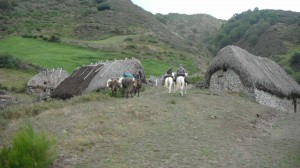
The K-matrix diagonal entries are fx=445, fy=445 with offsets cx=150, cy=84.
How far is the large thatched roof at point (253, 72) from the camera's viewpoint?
29.4 metres

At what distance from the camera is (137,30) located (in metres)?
73.8

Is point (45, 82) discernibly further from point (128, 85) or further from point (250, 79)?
point (250, 79)

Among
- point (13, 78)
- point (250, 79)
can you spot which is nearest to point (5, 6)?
point (13, 78)

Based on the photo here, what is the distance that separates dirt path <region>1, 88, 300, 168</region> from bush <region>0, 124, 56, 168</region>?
0.70 m

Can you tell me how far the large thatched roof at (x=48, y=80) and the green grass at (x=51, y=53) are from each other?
5.17m

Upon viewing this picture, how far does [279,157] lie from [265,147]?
136cm

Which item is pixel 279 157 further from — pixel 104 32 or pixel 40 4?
pixel 40 4

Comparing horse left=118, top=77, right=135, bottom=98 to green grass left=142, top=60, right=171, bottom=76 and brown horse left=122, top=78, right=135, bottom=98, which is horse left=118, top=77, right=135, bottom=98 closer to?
brown horse left=122, top=78, right=135, bottom=98

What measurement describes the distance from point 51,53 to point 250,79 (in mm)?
29952

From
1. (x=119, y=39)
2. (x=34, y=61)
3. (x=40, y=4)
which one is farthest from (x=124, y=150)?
(x=40, y=4)

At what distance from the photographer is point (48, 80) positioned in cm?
4019

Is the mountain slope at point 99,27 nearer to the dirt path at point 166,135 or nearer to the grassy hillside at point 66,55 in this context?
the grassy hillside at point 66,55

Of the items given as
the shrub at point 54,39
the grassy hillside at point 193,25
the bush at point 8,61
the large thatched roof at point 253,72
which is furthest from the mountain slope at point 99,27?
the grassy hillside at point 193,25

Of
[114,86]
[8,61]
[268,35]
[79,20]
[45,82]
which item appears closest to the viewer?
[114,86]
